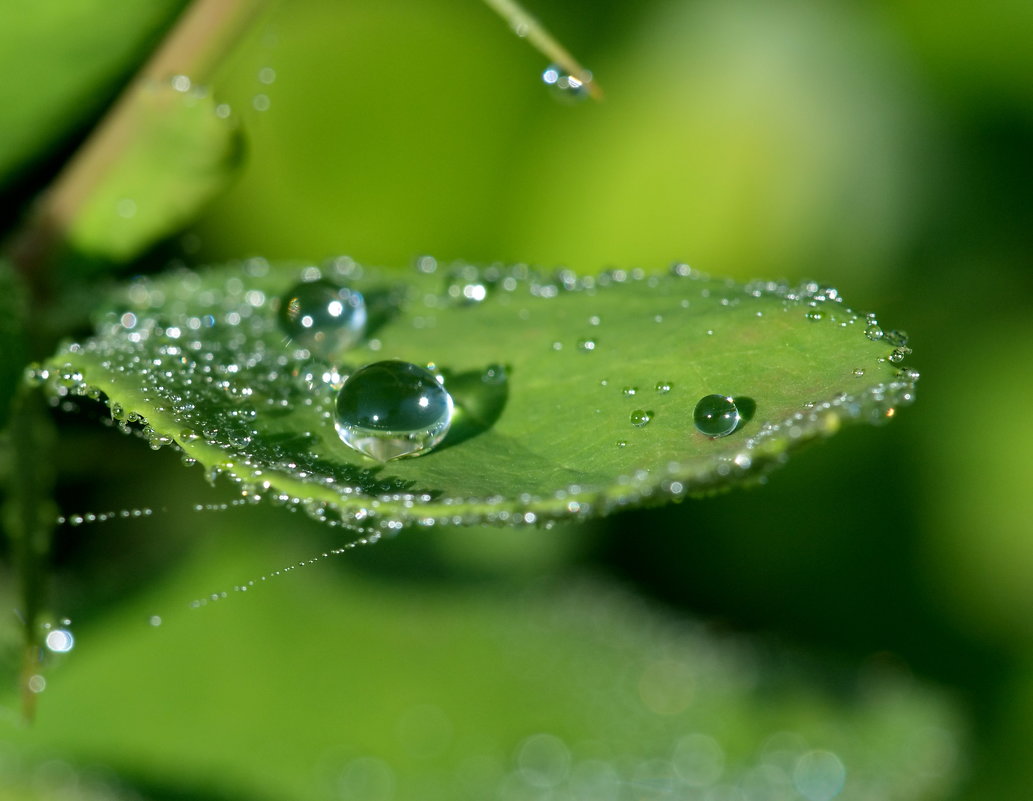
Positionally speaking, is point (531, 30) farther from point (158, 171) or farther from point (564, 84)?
point (158, 171)

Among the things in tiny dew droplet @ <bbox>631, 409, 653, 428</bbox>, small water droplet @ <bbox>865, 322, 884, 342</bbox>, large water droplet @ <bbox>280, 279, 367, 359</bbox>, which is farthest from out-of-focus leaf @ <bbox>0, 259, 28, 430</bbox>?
small water droplet @ <bbox>865, 322, 884, 342</bbox>

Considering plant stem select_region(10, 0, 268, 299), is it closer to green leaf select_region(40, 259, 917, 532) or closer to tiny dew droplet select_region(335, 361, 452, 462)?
green leaf select_region(40, 259, 917, 532)

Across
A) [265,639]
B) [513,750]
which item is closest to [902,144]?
[513,750]

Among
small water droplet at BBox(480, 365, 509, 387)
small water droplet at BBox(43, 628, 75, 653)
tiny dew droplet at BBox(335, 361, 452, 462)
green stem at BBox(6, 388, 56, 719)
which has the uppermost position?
small water droplet at BBox(480, 365, 509, 387)

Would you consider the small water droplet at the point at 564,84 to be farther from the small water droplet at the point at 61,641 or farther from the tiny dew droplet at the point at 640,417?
the small water droplet at the point at 61,641

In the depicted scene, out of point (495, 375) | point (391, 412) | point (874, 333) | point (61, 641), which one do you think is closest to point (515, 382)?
point (495, 375)

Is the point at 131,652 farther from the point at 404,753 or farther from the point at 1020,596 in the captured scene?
the point at 1020,596

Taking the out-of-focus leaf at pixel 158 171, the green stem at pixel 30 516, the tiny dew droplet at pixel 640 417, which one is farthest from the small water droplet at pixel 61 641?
the tiny dew droplet at pixel 640 417
